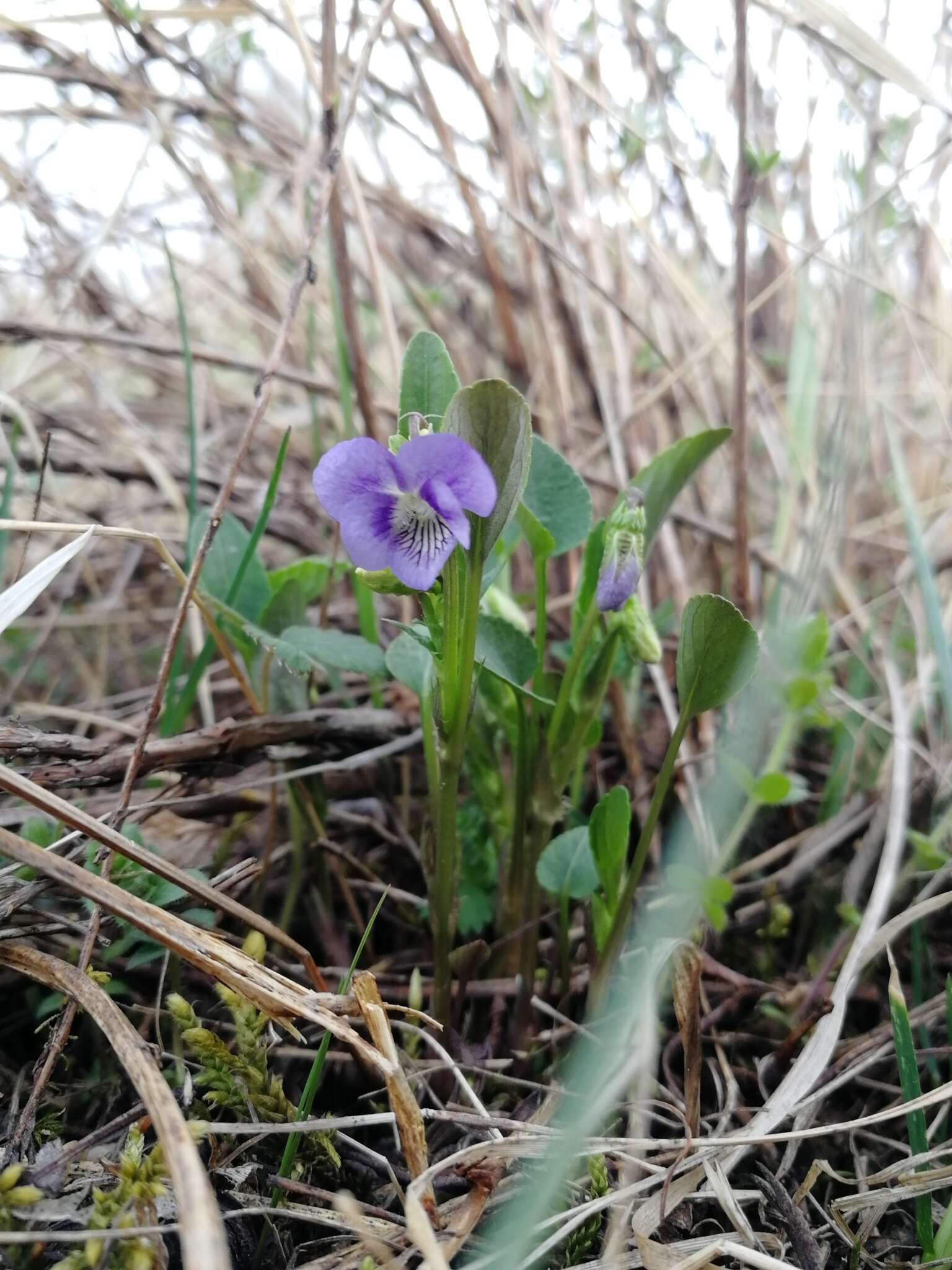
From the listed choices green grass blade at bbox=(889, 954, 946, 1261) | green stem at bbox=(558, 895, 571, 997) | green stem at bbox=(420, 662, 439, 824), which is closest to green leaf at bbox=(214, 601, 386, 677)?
green stem at bbox=(420, 662, 439, 824)

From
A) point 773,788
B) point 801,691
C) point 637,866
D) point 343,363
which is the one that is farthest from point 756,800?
point 343,363

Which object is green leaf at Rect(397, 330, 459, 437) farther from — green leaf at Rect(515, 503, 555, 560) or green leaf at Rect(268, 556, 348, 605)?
green leaf at Rect(268, 556, 348, 605)

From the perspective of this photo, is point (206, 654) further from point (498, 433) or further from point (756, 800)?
point (756, 800)

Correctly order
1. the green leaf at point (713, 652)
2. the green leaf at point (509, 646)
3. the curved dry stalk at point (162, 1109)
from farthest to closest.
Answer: the green leaf at point (509, 646) → the green leaf at point (713, 652) → the curved dry stalk at point (162, 1109)

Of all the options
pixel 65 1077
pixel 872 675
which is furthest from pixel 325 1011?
pixel 872 675

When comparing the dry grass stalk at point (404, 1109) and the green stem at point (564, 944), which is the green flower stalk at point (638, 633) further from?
the dry grass stalk at point (404, 1109)

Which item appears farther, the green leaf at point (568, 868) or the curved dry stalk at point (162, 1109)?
the green leaf at point (568, 868)

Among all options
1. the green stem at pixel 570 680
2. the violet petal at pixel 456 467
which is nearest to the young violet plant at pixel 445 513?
the violet petal at pixel 456 467
